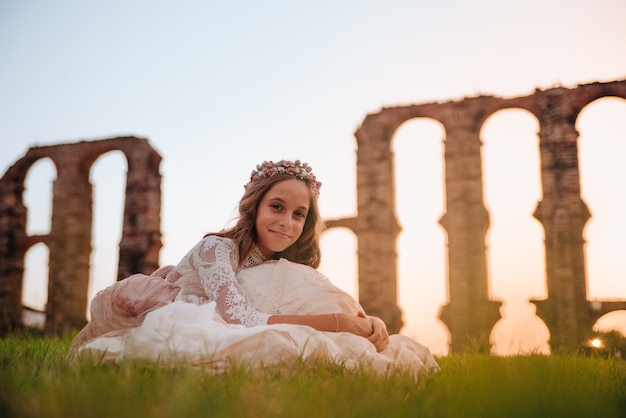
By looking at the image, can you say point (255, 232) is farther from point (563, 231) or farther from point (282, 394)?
point (563, 231)

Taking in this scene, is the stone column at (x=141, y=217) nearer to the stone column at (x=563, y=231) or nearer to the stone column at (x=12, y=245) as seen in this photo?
the stone column at (x=12, y=245)

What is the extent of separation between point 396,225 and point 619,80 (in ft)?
19.1

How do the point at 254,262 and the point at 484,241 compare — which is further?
the point at 484,241

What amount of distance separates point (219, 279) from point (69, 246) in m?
13.8

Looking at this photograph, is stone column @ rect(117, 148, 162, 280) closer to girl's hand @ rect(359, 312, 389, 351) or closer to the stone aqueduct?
the stone aqueduct

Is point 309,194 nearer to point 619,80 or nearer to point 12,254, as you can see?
point 619,80

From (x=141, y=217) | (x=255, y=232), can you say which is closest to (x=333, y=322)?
(x=255, y=232)

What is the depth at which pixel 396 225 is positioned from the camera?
13734mm

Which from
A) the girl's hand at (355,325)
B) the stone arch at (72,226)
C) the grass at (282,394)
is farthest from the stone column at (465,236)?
the grass at (282,394)

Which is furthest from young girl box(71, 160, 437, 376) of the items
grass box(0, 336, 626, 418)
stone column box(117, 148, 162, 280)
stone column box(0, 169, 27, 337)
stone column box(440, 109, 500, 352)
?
stone column box(0, 169, 27, 337)

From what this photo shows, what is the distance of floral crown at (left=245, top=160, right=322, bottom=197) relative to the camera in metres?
3.90

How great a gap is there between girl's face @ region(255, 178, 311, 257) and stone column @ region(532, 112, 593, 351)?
10097 millimetres

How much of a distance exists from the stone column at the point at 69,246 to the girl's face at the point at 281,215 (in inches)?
505

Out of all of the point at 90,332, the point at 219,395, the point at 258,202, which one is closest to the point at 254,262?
the point at 258,202
